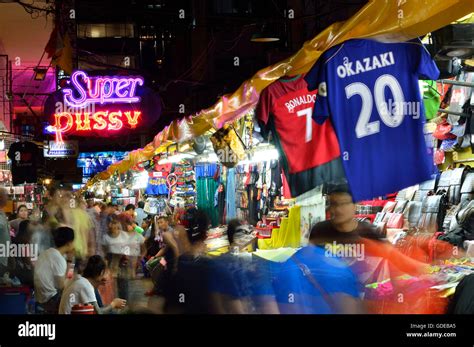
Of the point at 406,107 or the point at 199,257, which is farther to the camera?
the point at 199,257

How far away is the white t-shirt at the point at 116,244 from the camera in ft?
40.5

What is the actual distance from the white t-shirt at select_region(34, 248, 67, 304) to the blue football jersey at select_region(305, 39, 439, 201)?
4.38m

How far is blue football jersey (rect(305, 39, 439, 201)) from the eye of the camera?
555cm

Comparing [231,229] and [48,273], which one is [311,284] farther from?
[48,273]

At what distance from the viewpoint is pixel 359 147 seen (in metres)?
5.73

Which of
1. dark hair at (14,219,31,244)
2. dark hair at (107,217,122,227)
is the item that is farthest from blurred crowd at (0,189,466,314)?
dark hair at (107,217,122,227)

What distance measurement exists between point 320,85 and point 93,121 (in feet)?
34.6

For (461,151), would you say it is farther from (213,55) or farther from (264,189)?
(213,55)

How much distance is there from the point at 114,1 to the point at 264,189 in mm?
23257

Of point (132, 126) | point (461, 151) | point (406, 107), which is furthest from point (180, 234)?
point (132, 126)

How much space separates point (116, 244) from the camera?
1234cm

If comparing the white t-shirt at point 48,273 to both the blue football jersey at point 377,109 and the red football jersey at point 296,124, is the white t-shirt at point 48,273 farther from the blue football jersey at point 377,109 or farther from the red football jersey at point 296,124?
the blue football jersey at point 377,109

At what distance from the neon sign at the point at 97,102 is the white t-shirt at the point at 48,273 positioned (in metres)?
6.72

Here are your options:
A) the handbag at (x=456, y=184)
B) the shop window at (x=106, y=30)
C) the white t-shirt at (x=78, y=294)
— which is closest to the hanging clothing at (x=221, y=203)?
the handbag at (x=456, y=184)
